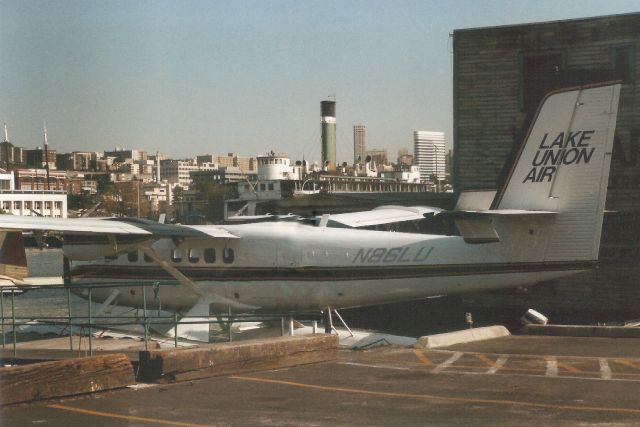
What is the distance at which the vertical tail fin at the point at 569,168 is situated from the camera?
20.1m

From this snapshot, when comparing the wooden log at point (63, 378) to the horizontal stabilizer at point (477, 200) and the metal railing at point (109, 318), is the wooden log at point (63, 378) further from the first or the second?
the horizontal stabilizer at point (477, 200)

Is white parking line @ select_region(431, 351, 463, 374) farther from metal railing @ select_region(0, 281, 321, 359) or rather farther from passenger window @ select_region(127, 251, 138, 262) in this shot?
passenger window @ select_region(127, 251, 138, 262)

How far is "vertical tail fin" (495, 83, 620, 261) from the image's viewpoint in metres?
20.1

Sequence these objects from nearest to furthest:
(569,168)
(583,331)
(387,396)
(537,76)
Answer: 1. (387,396)
2. (583,331)
3. (569,168)
4. (537,76)

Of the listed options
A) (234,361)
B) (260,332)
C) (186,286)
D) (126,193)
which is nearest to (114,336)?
(186,286)

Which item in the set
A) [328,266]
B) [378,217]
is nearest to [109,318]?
[328,266]

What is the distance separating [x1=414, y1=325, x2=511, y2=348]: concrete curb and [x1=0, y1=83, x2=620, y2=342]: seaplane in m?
1.29

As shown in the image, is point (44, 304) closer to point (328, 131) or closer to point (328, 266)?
point (328, 266)

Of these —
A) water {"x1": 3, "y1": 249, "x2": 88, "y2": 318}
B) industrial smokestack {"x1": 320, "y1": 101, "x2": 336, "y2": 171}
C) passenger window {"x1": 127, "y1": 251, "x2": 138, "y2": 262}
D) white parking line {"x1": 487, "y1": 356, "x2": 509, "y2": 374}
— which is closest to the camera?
white parking line {"x1": 487, "y1": 356, "x2": 509, "y2": 374}

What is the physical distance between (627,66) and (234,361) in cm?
2589

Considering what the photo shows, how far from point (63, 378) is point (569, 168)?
13.7 meters

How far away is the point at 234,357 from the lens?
14.6 m

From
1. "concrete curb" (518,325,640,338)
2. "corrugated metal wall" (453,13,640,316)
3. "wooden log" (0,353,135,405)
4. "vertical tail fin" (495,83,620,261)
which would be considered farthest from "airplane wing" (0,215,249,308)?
"corrugated metal wall" (453,13,640,316)

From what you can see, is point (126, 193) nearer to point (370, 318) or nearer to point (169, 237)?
point (370, 318)
